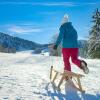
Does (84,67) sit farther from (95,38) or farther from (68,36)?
(95,38)

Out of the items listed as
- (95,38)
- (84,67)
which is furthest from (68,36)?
(95,38)

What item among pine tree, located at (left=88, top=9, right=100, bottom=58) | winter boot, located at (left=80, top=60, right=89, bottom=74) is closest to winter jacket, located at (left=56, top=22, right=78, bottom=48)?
winter boot, located at (left=80, top=60, right=89, bottom=74)

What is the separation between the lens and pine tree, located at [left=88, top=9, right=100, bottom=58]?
157ft

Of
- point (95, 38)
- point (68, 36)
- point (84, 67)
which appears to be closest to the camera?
point (84, 67)

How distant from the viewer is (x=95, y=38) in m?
49.7

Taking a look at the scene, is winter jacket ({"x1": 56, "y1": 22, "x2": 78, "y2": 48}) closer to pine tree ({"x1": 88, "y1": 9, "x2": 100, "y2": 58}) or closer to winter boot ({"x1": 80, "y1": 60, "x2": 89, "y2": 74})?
winter boot ({"x1": 80, "y1": 60, "x2": 89, "y2": 74})

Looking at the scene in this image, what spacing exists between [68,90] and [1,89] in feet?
6.32

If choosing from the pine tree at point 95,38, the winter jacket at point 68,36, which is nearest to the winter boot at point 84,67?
the winter jacket at point 68,36

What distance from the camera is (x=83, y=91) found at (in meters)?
9.19

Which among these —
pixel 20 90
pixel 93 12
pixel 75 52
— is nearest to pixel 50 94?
pixel 20 90

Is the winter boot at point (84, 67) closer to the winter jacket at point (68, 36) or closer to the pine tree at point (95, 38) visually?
the winter jacket at point (68, 36)

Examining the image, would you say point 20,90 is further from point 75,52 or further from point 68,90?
point 75,52

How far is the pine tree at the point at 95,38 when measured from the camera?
47.8 meters

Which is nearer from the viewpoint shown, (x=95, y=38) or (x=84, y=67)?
(x=84, y=67)
